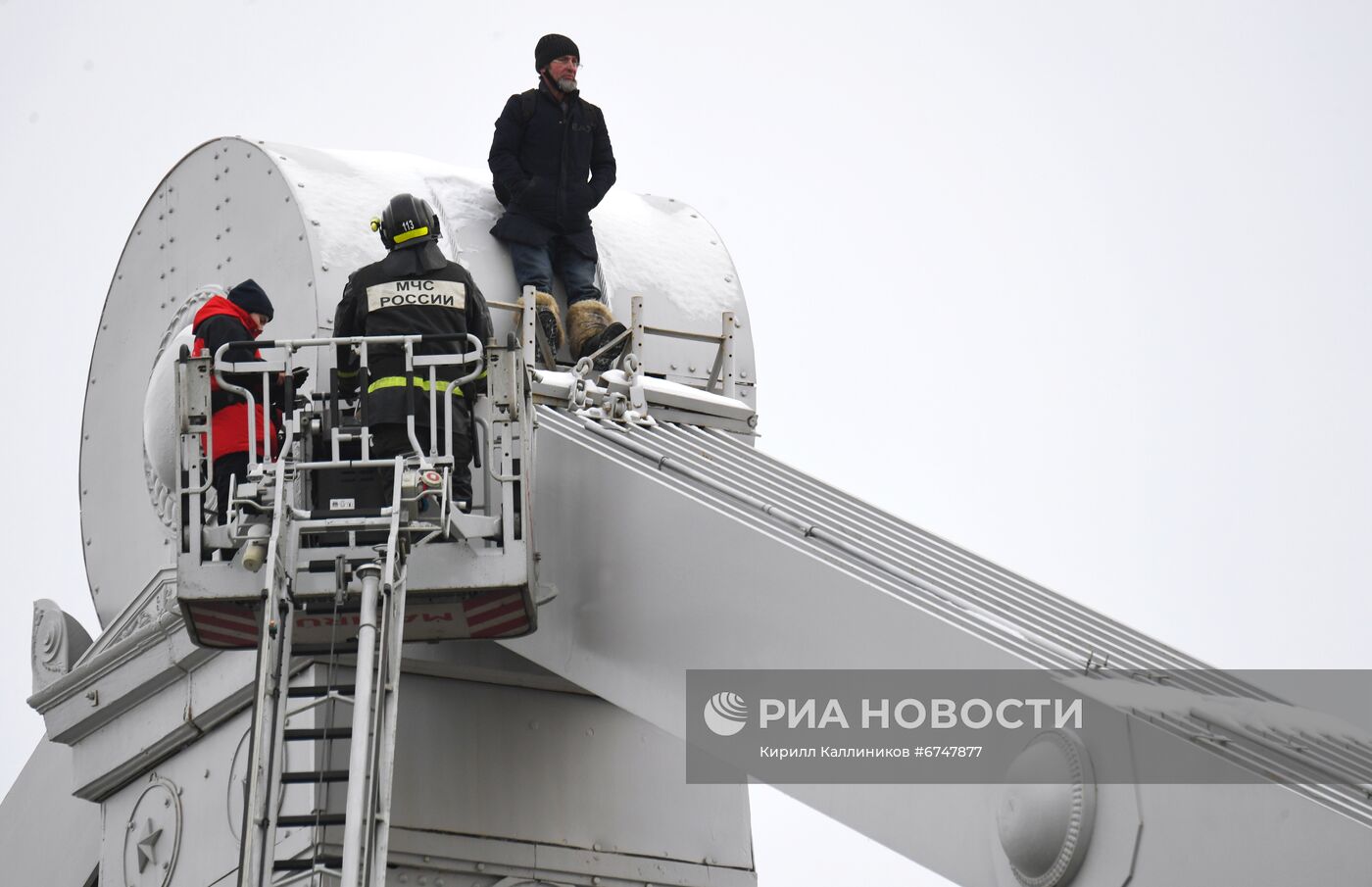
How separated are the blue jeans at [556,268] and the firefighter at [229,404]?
8.18ft

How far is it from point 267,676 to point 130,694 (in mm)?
4118

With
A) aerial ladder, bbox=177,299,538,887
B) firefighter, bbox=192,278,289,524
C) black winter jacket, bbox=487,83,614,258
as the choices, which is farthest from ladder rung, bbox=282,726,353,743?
black winter jacket, bbox=487,83,614,258

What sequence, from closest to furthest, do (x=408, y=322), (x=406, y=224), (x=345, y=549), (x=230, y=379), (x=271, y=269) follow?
(x=345, y=549)
(x=230, y=379)
(x=408, y=322)
(x=406, y=224)
(x=271, y=269)

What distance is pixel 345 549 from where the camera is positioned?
9.48m

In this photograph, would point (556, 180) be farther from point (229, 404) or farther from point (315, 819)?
point (315, 819)

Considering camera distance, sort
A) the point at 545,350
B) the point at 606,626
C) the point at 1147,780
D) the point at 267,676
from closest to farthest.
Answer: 1. the point at 1147,780
2. the point at 267,676
3. the point at 606,626
4. the point at 545,350

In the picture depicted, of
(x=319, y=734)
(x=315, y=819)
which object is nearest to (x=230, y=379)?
(x=319, y=734)

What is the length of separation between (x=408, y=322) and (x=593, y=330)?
8.30 feet

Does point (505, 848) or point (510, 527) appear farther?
point (505, 848)

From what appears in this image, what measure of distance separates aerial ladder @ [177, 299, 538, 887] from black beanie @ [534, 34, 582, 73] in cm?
358

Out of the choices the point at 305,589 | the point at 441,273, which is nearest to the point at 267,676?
the point at 305,589

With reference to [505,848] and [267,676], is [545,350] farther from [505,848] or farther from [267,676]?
[267,676]

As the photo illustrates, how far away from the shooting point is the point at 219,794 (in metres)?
11.9

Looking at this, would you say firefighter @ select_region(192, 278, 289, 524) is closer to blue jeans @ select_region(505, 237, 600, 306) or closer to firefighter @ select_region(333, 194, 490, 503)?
firefighter @ select_region(333, 194, 490, 503)
